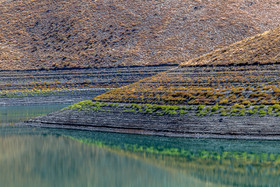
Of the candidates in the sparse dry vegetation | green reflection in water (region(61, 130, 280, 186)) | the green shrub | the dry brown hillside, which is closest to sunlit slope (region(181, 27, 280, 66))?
the sparse dry vegetation

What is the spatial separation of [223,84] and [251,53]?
25.3 ft

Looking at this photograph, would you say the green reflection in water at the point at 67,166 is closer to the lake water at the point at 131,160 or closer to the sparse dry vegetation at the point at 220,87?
the lake water at the point at 131,160

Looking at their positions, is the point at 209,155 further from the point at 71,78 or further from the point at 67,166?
the point at 71,78

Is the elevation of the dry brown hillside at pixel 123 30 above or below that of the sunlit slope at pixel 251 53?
above

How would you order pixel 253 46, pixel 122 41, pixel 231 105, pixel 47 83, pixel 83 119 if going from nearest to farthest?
pixel 231 105
pixel 83 119
pixel 253 46
pixel 47 83
pixel 122 41

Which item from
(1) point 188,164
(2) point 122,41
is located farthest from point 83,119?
(2) point 122,41

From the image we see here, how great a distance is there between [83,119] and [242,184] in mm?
26724

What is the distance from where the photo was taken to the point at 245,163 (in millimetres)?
31312

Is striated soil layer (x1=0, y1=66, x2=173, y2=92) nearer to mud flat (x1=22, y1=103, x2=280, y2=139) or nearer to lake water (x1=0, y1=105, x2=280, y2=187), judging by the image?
mud flat (x1=22, y1=103, x2=280, y2=139)

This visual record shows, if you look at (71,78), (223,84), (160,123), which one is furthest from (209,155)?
(71,78)

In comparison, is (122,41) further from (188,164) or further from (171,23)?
(188,164)

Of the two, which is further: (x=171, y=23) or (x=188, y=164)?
(x=171, y=23)

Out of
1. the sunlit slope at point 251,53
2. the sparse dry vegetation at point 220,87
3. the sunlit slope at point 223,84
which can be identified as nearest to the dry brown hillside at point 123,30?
the sunlit slope at point 251,53

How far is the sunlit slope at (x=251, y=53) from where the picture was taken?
49844mm
